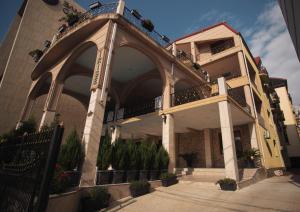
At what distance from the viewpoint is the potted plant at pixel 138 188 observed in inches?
256

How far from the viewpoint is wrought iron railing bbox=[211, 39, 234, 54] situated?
1725 centimetres

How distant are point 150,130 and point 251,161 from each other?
7025 mm

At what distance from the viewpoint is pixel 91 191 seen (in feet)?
17.3

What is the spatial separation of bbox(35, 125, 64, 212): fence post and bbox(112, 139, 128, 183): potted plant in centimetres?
438

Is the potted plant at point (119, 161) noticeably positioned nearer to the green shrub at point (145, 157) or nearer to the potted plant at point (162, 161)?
the green shrub at point (145, 157)

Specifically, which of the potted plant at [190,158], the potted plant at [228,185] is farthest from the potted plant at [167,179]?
the potted plant at [190,158]

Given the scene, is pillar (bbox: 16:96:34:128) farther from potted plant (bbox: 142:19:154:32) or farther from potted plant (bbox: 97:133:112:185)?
potted plant (bbox: 142:19:154:32)

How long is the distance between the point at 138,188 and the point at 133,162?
1007mm

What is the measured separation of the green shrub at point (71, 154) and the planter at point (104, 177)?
823 mm

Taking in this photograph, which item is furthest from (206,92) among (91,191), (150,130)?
(91,191)

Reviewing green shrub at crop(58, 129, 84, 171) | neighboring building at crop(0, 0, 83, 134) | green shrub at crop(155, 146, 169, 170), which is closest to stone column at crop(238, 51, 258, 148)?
green shrub at crop(155, 146, 169, 170)

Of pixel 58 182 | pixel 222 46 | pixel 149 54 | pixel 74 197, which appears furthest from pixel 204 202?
pixel 222 46

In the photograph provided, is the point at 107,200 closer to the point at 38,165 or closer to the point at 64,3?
the point at 38,165

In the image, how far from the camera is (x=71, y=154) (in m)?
5.69
